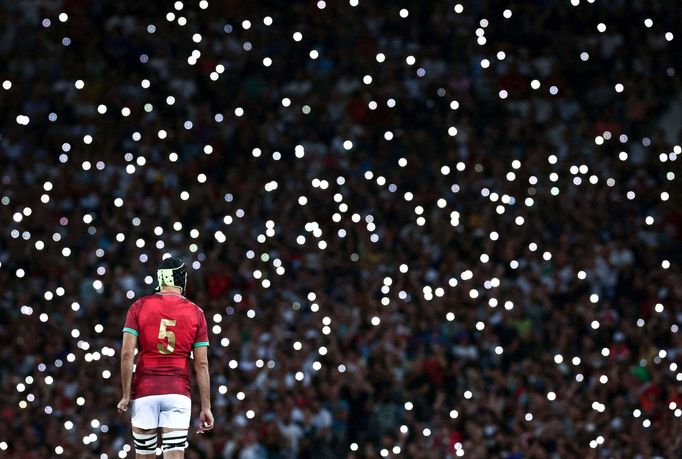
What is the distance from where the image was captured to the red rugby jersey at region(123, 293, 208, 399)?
734cm

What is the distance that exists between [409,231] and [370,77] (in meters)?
2.18

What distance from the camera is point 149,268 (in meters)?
14.0

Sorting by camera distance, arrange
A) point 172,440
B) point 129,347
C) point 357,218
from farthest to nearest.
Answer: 1. point 357,218
2. point 172,440
3. point 129,347

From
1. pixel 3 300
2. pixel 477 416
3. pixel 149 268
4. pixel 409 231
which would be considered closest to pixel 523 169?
pixel 409 231

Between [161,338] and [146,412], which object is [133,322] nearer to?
[161,338]

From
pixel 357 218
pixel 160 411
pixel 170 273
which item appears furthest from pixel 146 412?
pixel 357 218

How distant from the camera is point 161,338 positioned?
738cm

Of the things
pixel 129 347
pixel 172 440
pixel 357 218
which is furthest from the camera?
pixel 357 218

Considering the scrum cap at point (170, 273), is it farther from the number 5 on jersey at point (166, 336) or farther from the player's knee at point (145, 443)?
the player's knee at point (145, 443)

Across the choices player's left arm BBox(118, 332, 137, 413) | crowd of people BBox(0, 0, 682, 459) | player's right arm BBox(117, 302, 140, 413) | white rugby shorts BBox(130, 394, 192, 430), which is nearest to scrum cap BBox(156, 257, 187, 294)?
player's right arm BBox(117, 302, 140, 413)

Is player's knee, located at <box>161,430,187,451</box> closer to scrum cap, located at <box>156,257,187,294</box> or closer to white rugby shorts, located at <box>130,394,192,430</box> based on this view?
white rugby shorts, located at <box>130,394,192,430</box>

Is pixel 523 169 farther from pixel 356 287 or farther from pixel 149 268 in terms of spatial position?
pixel 149 268

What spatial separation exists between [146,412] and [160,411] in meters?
0.09

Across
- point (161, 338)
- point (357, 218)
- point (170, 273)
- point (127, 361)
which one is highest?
point (170, 273)
